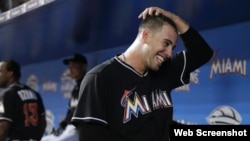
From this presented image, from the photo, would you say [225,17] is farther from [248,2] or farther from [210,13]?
[248,2]

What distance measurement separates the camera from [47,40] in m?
3.66

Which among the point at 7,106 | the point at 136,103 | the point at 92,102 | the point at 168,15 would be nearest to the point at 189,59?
the point at 168,15

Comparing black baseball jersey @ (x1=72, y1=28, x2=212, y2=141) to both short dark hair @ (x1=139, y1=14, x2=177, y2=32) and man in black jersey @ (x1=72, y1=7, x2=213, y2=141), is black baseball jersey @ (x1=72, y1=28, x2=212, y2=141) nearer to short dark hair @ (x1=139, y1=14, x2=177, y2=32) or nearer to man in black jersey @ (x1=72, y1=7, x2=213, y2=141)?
man in black jersey @ (x1=72, y1=7, x2=213, y2=141)

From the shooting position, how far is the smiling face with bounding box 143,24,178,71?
1.46 m

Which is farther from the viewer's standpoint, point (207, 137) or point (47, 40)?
point (47, 40)

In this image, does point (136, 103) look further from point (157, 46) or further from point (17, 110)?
point (17, 110)

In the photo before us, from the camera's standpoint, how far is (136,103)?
1457 mm

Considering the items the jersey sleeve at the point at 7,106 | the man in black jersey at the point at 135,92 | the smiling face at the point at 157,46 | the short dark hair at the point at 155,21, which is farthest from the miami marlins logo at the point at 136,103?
the jersey sleeve at the point at 7,106

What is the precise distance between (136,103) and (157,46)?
0.62 feet

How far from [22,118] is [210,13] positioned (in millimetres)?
1310

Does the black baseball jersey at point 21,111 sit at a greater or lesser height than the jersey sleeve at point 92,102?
lesser

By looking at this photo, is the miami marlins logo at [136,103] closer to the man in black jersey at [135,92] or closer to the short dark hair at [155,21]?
the man in black jersey at [135,92]

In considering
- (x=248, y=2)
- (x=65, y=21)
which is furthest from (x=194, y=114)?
(x=65, y=21)

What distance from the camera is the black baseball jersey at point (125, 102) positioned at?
1397mm
